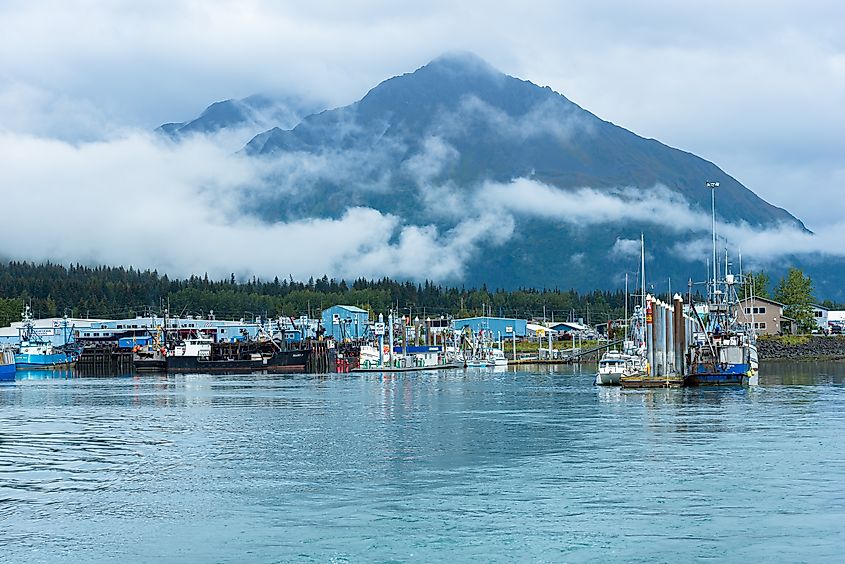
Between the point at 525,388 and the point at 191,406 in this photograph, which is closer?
the point at 191,406

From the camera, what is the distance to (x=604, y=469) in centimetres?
4162

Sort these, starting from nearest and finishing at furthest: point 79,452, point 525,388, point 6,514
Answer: point 6,514, point 79,452, point 525,388

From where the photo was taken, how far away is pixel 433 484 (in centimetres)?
→ 3862

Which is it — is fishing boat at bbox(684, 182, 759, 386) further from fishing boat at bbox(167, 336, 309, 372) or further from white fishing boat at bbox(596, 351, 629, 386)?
fishing boat at bbox(167, 336, 309, 372)

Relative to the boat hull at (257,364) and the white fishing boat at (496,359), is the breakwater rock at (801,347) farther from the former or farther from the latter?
the boat hull at (257,364)

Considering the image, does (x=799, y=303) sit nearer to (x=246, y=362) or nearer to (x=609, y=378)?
(x=246, y=362)

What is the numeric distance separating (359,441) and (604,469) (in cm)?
1534

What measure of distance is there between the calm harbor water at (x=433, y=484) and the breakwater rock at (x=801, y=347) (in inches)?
3965

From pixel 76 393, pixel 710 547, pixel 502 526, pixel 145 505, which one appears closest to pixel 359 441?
pixel 145 505

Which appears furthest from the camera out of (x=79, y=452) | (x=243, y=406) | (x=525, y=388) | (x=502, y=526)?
(x=525, y=388)

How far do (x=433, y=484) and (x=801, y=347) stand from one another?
146300 millimetres

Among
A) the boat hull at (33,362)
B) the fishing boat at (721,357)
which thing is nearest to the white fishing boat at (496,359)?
the fishing boat at (721,357)

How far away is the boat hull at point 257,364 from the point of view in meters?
181

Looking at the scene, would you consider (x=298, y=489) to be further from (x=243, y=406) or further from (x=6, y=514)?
(x=243, y=406)
